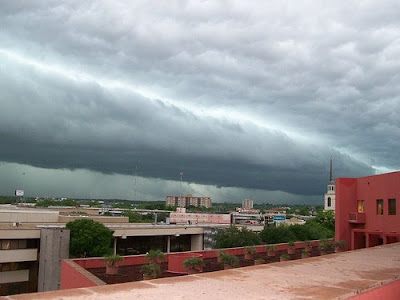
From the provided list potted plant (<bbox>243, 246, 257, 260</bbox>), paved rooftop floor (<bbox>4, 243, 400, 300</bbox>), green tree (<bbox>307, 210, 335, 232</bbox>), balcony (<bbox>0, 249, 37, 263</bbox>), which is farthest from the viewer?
green tree (<bbox>307, 210, 335, 232</bbox>)

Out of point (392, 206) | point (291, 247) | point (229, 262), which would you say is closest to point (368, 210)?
point (392, 206)

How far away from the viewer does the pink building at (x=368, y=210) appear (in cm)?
3328

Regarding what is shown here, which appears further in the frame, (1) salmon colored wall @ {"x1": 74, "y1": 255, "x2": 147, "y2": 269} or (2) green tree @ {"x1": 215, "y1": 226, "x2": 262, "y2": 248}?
(2) green tree @ {"x1": 215, "y1": 226, "x2": 262, "y2": 248}

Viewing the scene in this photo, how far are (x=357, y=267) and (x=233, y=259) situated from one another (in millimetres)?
7115

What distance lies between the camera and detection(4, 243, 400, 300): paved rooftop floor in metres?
11.6

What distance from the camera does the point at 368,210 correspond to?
36.4 metres

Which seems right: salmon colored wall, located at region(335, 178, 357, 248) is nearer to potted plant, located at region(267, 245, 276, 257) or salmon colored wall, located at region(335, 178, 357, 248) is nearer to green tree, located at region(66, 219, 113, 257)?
potted plant, located at region(267, 245, 276, 257)

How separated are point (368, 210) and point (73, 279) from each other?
2579cm

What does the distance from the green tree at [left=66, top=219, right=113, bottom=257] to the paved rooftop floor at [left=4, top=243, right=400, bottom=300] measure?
32.7 metres

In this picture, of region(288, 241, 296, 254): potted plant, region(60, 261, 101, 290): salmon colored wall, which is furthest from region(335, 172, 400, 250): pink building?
region(60, 261, 101, 290): salmon colored wall

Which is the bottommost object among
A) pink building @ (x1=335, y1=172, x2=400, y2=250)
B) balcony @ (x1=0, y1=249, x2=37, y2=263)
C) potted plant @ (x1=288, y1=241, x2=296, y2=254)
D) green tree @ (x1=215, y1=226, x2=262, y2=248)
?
balcony @ (x1=0, y1=249, x2=37, y2=263)

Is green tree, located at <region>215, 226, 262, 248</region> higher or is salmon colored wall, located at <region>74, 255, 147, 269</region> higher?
salmon colored wall, located at <region>74, 255, 147, 269</region>

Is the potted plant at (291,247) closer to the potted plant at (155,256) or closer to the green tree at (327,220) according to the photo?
the potted plant at (155,256)

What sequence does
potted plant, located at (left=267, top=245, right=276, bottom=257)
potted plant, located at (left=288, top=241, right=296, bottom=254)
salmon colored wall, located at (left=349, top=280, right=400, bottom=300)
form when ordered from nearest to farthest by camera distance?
salmon colored wall, located at (left=349, top=280, right=400, bottom=300)
potted plant, located at (left=267, top=245, right=276, bottom=257)
potted plant, located at (left=288, top=241, right=296, bottom=254)
